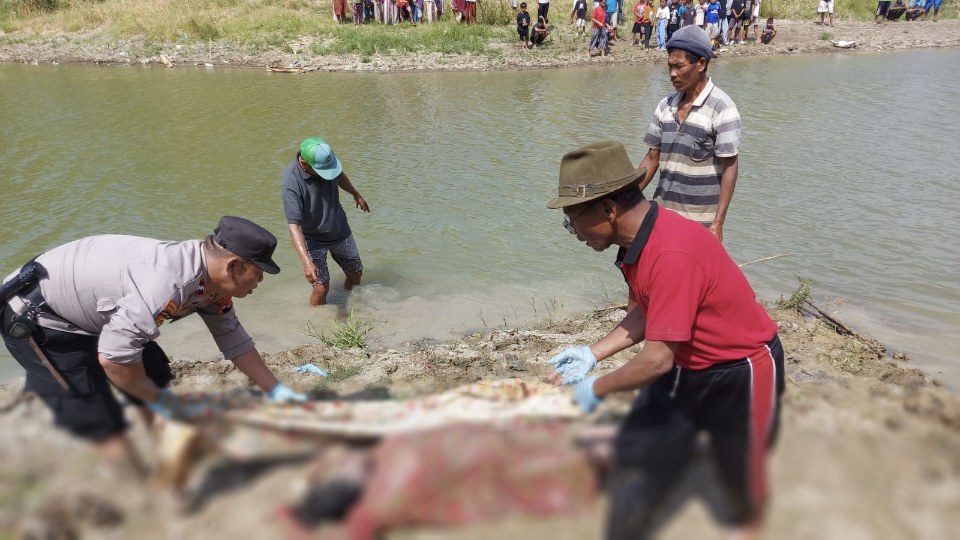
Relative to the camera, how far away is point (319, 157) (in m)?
4.59

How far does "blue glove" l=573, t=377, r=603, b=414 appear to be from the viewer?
1.78 meters

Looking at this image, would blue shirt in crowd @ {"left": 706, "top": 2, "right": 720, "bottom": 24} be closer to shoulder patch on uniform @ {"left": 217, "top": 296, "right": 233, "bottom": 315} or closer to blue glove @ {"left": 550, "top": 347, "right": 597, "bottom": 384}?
blue glove @ {"left": 550, "top": 347, "right": 597, "bottom": 384}

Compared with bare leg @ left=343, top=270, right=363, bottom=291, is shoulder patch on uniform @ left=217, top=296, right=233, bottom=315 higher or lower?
higher

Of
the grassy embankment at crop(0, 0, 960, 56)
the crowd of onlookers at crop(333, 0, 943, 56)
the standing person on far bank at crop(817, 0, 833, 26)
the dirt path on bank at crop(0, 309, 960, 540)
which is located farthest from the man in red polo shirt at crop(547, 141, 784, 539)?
the standing person on far bank at crop(817, 0, 833, 26)

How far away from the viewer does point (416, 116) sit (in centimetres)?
1220

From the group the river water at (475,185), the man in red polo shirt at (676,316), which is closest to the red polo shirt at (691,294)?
the man in red polo shirt at (676,316)

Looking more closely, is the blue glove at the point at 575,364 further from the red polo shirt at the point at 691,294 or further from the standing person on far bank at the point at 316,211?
the standing person on far bank at the point at 316,211

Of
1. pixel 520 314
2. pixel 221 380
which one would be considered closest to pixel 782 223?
pixel 520 314

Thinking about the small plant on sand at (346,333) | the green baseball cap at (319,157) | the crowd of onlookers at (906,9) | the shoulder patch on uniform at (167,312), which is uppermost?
the crowd of onlookers at (906,9)

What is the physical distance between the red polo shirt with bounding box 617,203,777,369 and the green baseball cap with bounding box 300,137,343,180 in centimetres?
292

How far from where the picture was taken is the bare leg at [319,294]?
5320 millimetres

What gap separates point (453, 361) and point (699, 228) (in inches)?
90.6

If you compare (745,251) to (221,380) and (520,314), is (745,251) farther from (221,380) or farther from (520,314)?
(221,380)

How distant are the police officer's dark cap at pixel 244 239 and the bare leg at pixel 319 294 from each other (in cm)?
276
